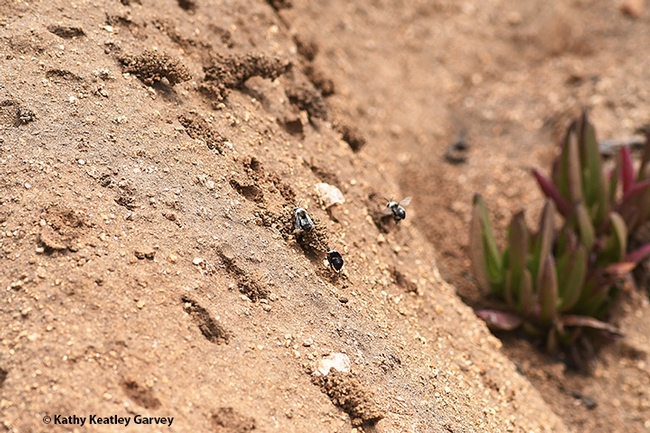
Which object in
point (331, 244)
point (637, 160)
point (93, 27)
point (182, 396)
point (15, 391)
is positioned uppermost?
point (637, 160)

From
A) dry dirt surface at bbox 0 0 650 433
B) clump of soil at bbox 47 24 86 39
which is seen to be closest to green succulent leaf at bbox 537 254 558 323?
dry dirt surface at bbox 0 0 650 433

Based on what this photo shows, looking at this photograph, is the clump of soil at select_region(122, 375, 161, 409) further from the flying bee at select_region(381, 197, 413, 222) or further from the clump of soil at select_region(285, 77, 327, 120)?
the clump of soil at select_region(285, 77, 327, 120)

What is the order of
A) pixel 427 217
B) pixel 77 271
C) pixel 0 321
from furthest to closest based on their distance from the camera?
pixel 427 217, pixel 77 271, pixel 0 321

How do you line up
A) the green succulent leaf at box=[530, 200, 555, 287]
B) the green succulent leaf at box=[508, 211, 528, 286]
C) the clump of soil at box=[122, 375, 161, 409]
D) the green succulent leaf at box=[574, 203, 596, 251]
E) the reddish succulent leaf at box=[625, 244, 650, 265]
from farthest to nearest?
the reddish succulent leaf at box=[625, 244, 650, 265] → the green succulent leaf at box=[574, 203, 596, 251] → the green succulent leaf at box=[530, 200, 555, 287] → the green succulent leaf at box=[508, 211, 528, 286] → the clump of soil at box=[122, 375, 161, 409]

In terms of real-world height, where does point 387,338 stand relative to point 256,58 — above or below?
below

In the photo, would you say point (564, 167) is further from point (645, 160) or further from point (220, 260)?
point (220, 260)

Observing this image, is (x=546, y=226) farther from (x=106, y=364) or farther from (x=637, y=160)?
(x=106, y=364)

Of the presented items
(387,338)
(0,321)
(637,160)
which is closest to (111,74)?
(0,321)
